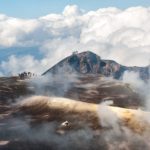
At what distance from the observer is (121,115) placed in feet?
545

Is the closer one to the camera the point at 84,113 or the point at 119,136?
the point at 119,136

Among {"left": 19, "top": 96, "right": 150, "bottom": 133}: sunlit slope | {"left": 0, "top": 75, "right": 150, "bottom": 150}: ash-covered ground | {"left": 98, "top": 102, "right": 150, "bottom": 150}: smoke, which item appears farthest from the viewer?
{"left": 19, "top": 96, "right": 150, "bottom": 133}: sunlit slope

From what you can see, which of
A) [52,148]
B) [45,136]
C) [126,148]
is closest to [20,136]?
[45,136]

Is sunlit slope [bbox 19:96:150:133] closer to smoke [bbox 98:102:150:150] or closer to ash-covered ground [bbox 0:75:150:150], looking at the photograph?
ash-covered ground [bbox 0:75:150:150]

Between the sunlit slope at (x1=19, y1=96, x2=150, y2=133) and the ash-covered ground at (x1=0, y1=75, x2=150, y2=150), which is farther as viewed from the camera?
the sunlit slope at (x1=19, y1=96, x2=150, y2=133)

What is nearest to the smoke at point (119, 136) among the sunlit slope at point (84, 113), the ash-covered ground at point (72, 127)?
the ash-covered ground at point (72, 127)

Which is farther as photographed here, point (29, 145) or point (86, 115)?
point (86, 115)

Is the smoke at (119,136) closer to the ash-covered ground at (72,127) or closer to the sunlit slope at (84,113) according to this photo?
the ash-covered ground at (72,127)

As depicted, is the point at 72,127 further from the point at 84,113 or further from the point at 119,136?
the point at 84,113

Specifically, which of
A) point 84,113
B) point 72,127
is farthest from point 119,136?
point 84,113

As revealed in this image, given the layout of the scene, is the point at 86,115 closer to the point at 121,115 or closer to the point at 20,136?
the point at 121,115

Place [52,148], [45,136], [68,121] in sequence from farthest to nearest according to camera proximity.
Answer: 1. [68,121]
2. [45,136]
3. [52,148]

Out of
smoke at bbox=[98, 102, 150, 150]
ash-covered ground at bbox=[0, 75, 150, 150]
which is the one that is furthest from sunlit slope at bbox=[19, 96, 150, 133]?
smoke at bbox=[98, 102, 150, 150]

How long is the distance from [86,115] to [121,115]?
1433 cm
